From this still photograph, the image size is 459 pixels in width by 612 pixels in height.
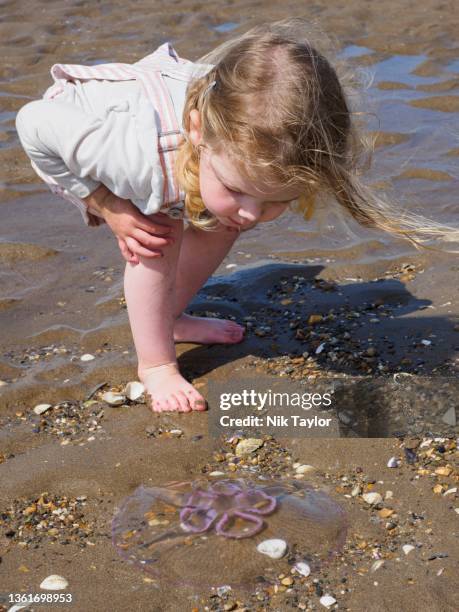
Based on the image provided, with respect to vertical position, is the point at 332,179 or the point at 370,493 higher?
the point at 332,179

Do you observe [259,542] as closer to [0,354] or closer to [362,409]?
[362,409]

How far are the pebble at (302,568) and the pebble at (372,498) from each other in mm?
348

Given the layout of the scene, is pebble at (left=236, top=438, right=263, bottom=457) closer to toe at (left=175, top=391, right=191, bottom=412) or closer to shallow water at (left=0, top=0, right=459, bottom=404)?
toe at (left=175, top=391, right=191, bottom=412)

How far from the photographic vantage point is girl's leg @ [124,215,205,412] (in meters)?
3.24

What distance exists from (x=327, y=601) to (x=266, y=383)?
→ 1159 mm

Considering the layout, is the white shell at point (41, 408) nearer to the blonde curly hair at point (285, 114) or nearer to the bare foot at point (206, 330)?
the bare foot at point (206, 330)

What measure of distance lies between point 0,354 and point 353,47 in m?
5.19

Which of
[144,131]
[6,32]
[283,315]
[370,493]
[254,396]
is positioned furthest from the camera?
[6,32]

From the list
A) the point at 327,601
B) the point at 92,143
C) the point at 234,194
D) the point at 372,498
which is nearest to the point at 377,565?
the point at 327,601

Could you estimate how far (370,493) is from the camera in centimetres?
269

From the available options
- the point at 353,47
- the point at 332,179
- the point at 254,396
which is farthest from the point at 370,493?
the point at 353,47

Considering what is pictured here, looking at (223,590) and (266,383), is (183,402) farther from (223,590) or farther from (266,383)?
(223,590)

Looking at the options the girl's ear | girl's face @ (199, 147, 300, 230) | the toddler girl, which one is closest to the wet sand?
the toddler girl

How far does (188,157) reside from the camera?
293 cm
